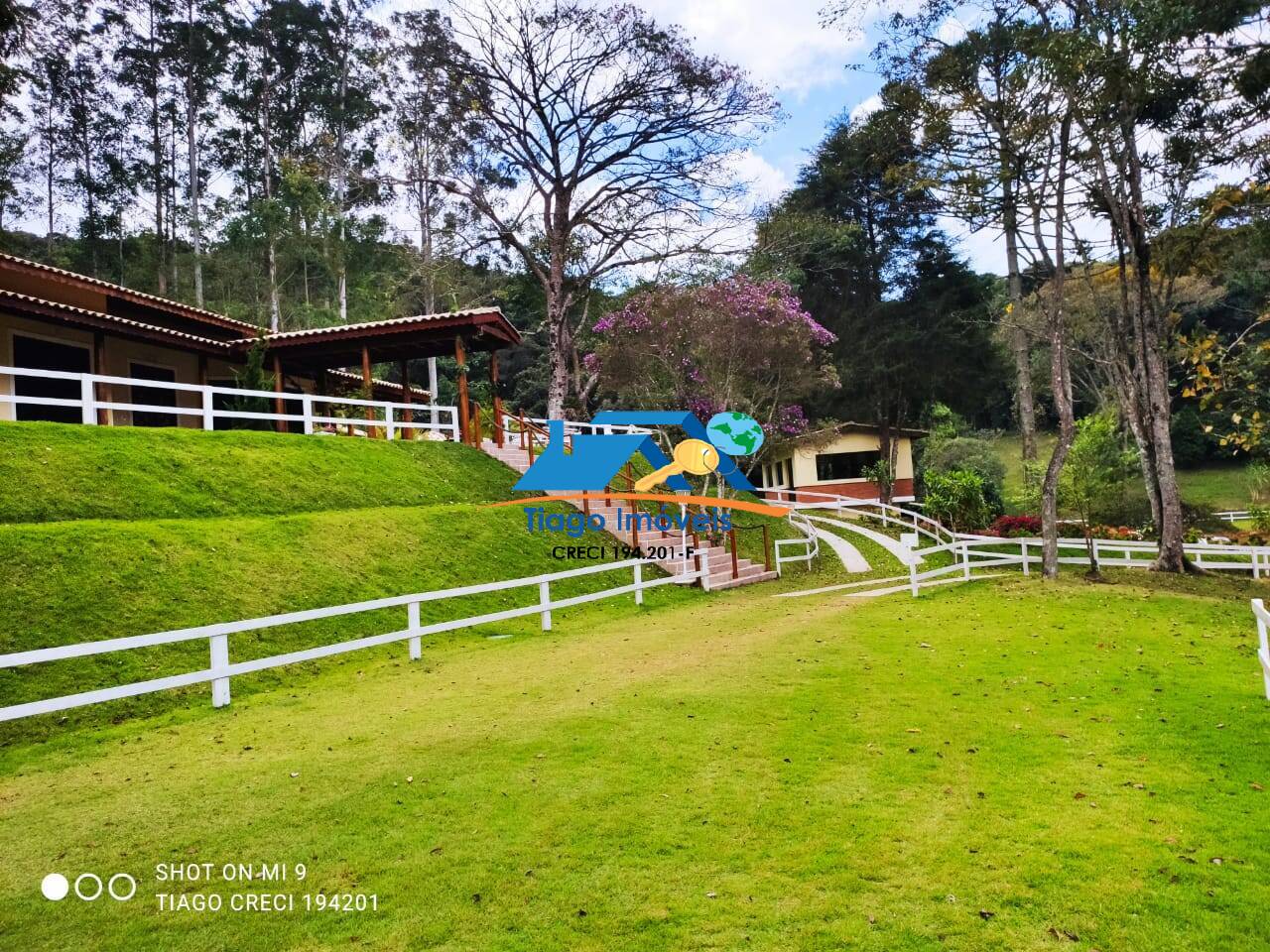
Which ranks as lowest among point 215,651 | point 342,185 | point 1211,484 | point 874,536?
point 874,536

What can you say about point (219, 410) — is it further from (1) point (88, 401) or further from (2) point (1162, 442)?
(2) point (1162, 442)

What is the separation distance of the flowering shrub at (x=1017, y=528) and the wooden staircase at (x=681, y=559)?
10138 millimetres

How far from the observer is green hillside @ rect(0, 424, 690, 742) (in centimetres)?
862

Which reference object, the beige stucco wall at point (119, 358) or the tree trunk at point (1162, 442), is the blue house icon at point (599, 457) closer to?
→ the beige stucco wall at point (119, 358)

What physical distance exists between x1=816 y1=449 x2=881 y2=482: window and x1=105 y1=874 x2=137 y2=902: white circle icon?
3702cm

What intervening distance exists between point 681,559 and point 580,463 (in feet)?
16.1

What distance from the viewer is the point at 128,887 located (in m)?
4.02

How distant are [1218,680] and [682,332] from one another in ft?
58.2

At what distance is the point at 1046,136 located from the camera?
15891mm

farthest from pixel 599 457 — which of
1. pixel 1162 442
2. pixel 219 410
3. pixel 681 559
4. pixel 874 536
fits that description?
pixel 1162 442

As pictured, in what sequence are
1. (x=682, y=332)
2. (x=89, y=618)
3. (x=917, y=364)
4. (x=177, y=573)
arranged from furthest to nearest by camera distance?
(x=917, y=364) → (x=682, y=332) → (x=177, y=573) → (x=89, y=618)

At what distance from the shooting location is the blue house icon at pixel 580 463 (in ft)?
64.0

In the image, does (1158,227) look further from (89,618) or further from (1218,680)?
(89,618)

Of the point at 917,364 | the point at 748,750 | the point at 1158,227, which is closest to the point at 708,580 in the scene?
the point at 748,750
